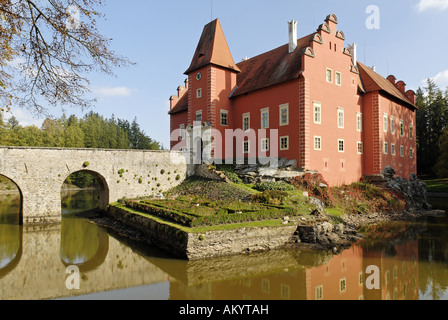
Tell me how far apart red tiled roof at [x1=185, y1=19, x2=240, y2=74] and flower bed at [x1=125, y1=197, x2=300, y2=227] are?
14454mm

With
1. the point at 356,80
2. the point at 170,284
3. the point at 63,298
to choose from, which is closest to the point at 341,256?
the point at 170,284

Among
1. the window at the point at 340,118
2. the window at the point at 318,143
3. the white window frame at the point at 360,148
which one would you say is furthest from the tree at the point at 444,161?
the window at the point at 318,143

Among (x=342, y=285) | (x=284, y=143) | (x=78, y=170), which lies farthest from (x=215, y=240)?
(x=78, y=170)

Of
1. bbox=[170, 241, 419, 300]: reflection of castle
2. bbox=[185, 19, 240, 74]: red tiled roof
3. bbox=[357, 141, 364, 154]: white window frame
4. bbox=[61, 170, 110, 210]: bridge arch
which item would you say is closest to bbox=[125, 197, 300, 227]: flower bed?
bbox=[170, 241, 419, 300]: reflection of castle

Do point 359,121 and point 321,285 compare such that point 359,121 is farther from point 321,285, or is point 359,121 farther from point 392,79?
point 321,285

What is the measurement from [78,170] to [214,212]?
12.2 metres

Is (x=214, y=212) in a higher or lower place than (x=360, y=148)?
lower

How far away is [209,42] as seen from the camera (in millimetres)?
28172

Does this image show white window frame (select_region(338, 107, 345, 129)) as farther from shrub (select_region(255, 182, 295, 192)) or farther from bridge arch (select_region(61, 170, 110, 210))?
bridge arch (select_region(61, 170, 110, 210))

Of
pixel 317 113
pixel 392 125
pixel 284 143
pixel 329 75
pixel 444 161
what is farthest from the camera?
pixel 444 161

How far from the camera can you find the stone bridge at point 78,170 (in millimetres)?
19531

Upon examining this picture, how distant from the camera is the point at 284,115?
2375 centimetres

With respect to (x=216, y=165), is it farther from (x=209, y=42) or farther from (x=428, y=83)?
(x=428, y=83)

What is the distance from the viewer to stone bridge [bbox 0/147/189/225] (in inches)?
769
